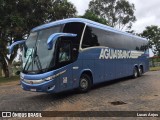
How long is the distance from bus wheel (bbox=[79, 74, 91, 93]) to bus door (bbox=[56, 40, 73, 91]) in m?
1.00

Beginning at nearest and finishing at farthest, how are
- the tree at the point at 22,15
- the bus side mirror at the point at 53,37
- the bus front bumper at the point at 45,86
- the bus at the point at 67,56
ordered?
the bus side mirror at the point at 53,37
the bus front bumper at the point at 45,86
the bus at the point at 67,56
the tree at the point at 22,15

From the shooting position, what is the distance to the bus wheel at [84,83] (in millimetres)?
13077

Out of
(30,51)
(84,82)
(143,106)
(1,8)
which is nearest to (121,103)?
Result: (143,106)

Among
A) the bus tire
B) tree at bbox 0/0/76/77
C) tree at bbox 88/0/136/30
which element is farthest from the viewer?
tree at bbox 88/0/136/30

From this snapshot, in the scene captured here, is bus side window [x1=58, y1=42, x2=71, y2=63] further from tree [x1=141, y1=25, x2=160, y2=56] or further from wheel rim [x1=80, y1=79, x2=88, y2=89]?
tree [x1=141, y1=25, x2=160, y2=56]

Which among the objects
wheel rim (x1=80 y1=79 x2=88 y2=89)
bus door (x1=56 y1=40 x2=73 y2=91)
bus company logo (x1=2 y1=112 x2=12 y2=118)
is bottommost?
bus company logo (x1=2 y1=112 x2=12 y2=118)

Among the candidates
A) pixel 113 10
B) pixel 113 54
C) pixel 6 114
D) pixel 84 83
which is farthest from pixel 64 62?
pixel 113 10

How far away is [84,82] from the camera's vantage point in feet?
43.7

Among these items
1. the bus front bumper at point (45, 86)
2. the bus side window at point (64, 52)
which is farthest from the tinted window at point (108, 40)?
the bus front bumper at point (45, 86)

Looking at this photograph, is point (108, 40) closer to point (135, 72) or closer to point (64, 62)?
point (64, 62)

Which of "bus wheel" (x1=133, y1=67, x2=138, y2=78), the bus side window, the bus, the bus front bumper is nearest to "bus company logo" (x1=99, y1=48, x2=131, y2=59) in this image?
the bus

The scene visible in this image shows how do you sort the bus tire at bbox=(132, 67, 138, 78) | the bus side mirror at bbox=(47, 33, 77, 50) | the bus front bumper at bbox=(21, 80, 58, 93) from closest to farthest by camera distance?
the bus side mirror at bbox=(47, 33, 77, 50) → the bus front bumper at bbox=(21, 80, 58, 93) → the bus tire at bbox=(132, 67, 138, 78)

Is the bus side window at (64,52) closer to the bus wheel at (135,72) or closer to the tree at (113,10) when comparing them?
the bus wheel at (135,72)

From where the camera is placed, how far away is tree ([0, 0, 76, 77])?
27.2 meters
